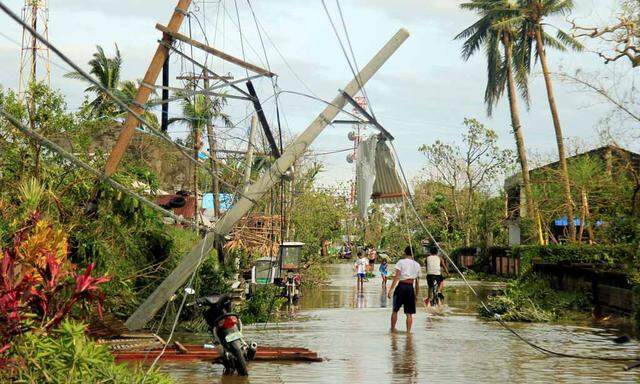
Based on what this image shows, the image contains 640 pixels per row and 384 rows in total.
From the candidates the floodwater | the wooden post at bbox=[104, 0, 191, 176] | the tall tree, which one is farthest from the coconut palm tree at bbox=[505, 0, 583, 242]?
the wooden post at bbox=[104, 0, 191, 176]

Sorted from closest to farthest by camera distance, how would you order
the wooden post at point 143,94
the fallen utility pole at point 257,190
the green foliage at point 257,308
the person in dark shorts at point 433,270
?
the wooden post at point 143,94, the fallen utility pole at point 257,190, the green foliage at point 257,308, the person in dark shorts at point 433,270

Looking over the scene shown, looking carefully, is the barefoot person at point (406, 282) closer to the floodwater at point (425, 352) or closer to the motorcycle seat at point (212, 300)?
the floodwater at point (425, 352)

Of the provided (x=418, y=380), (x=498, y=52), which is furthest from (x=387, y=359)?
(x=498, y=52)

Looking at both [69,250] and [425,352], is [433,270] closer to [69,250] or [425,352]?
[425,352]

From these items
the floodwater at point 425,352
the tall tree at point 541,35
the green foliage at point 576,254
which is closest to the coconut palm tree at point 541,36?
the tall tree at point 541,35

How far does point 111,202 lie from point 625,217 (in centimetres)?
1264

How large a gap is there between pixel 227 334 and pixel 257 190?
13.3ft

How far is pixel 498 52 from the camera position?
50.2m

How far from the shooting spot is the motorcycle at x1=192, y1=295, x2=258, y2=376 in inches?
505

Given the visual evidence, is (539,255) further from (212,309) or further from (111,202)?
(212,309)

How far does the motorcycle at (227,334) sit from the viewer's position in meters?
12.8

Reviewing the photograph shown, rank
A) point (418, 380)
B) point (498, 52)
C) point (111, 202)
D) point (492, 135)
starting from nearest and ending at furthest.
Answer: point (418, 380), point (111, 202), point (498, 52), point (492, 135)

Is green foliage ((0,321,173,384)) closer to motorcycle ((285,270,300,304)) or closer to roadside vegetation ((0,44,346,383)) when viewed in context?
roadside vegetation ((0,44,346,383))

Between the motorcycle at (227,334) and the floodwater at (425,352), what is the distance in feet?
0.68
